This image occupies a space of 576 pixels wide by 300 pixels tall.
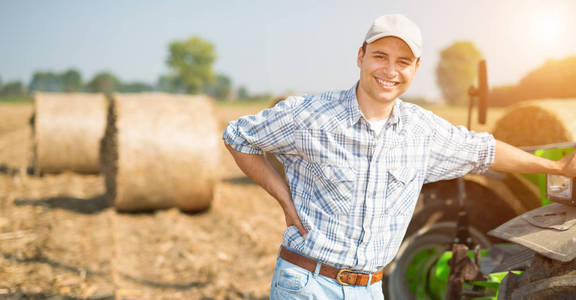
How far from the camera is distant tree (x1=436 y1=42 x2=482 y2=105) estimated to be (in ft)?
12.3

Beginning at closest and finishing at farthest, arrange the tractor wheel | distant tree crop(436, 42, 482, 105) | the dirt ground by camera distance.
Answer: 1. the tractor wheel
2. distant tree crop(436, 42, 482, 105)
3. the dirt ground

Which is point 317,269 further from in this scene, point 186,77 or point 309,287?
point 186,77

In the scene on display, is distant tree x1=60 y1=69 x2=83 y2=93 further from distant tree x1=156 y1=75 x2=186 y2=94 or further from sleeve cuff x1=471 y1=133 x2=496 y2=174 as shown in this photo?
sleeve cuff x1=471 y1=133 x2=496 y2=174

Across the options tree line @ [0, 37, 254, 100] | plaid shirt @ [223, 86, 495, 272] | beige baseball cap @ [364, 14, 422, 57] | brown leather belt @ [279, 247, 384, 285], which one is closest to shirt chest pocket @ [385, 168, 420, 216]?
plaid shirt @ [223, 86, 495, 272]

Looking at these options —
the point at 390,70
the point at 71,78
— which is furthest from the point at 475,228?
the point at 71,78

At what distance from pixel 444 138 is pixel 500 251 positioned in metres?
1.06

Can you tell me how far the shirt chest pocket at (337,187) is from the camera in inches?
89.5

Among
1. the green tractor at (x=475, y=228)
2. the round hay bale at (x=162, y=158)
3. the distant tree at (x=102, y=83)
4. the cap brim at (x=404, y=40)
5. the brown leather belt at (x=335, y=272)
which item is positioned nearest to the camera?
the cap brim at (x=404, y=40)

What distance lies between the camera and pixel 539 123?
3555 mm

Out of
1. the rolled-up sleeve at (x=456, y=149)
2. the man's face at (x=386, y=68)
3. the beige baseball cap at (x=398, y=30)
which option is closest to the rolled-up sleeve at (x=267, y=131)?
the man's face at (x=386, y=68)

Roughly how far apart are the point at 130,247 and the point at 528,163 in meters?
4.66

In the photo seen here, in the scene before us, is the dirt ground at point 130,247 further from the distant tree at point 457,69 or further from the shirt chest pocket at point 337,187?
the shirt chest pocket at point 337,187

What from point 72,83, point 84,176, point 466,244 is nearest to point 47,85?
point 72,83

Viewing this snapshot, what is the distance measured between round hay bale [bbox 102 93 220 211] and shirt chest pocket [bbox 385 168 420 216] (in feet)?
17.5
